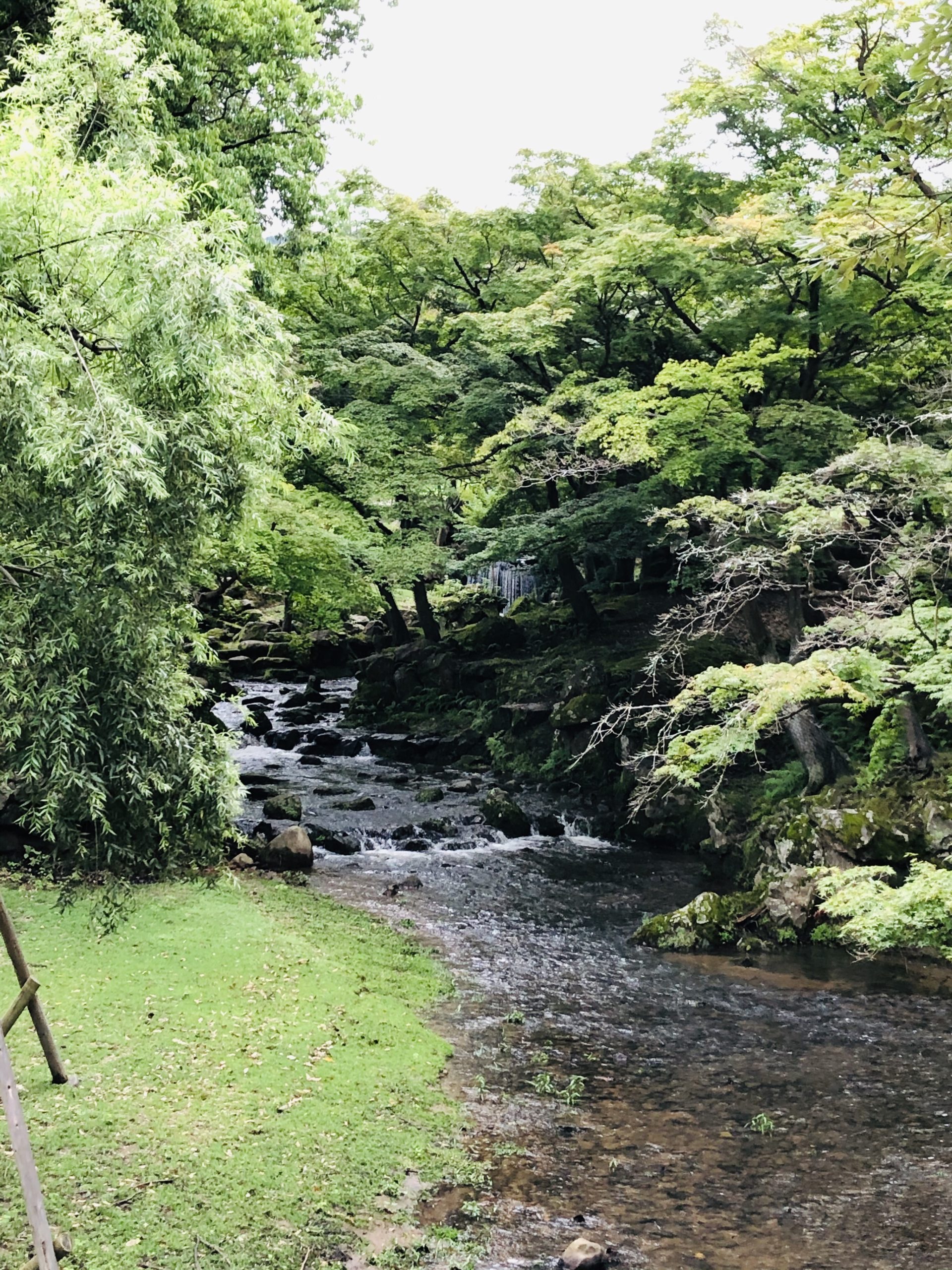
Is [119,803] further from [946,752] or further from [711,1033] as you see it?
[946,752]

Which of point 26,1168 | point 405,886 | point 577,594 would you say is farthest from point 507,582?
point 26,1168

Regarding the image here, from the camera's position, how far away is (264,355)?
612cm

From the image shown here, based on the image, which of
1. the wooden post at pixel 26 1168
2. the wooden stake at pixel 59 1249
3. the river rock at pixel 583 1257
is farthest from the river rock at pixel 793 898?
the wooden post at pixel 26 1168

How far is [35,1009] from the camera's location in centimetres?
733

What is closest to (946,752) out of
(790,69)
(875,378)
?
(875,378)

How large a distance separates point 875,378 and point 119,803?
57.8 ft

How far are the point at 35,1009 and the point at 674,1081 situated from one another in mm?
6400

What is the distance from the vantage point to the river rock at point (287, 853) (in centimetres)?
1639

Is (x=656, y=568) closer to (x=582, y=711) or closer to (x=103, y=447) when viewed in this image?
(x=582, y=711)

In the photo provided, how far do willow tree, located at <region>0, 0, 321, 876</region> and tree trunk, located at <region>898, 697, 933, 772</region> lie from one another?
467 inches

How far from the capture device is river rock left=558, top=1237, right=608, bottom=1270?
22.0 feet

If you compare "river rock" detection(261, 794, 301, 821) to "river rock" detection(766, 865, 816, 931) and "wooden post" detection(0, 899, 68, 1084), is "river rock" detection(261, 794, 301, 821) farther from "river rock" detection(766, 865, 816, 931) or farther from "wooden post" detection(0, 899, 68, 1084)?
"wooden post" detection(0, 899, 68, 1084)

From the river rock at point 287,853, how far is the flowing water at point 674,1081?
0.60m

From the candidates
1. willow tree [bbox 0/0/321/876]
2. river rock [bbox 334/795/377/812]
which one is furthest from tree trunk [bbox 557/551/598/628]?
willow tree [bbox 0/0/321/876]
